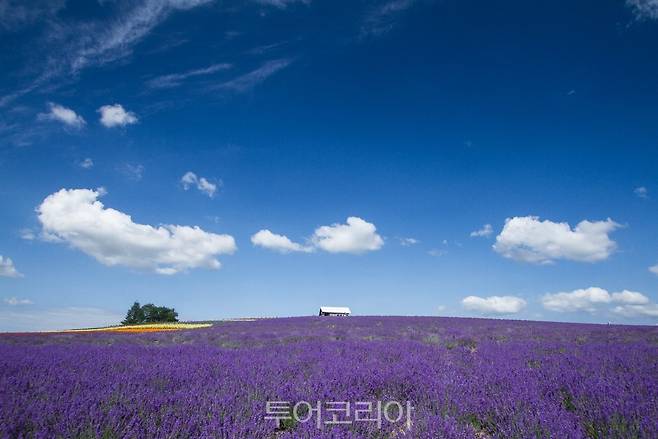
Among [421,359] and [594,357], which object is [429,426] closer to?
[421,359]

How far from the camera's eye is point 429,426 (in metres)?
2.54

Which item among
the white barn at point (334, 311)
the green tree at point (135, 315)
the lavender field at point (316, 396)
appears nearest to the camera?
the lavender field at point (316, 396)

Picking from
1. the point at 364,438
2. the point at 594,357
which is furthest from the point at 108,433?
the point at 594,357

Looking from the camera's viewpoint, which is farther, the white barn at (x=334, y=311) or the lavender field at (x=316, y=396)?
the white barn at (x=334, y=311)

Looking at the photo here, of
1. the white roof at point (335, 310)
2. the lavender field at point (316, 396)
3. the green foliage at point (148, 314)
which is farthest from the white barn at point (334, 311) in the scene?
the lavender field at point (316, 396)

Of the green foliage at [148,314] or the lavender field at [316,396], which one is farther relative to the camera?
the green foliage at [148,314]

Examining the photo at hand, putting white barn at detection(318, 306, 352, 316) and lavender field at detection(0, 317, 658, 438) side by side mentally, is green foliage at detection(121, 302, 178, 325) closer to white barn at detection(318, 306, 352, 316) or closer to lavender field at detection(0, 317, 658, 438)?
white barn at detection(318, 306, 352, 316)

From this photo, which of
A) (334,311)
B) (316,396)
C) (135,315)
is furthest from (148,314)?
(316,396)

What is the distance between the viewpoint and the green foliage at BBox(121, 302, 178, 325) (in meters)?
29.5

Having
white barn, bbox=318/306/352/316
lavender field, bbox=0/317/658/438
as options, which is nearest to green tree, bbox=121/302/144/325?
white barn, bbox=318/306/352/316

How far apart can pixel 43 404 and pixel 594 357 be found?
6476 mm

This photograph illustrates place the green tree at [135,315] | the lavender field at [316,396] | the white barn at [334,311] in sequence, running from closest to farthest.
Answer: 1. the lavender field at [316,396]
2. the green tree at [135,315]
3. the white barn at [334,311]

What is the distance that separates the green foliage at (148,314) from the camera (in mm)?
29531

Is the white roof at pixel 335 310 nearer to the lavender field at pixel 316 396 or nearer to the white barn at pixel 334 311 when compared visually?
the white barn at pixel 334 311
